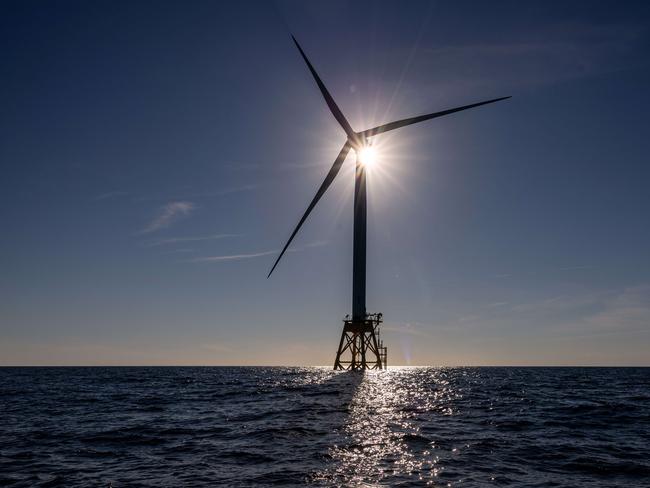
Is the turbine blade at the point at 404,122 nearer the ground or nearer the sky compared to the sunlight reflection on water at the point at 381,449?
nearer the sky

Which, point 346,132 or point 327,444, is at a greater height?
point 346,132

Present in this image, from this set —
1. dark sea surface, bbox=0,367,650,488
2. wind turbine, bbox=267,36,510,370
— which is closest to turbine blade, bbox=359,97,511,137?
wind turbine, bbox=267,36,510,370

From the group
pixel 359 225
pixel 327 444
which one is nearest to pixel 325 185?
pixel 359 225

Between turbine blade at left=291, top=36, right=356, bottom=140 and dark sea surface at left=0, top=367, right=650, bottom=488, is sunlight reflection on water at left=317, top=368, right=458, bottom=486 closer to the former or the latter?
dark sea surface at left=0, top=367, right=650, bottom=488

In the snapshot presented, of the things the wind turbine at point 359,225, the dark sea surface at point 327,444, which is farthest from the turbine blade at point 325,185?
the dark sea surface at point 327,444

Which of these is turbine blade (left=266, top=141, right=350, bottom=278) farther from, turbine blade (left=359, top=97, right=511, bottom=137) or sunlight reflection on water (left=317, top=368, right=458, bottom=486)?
sunlight reflection on water (left=317, top=368, right=458, bottom=486)

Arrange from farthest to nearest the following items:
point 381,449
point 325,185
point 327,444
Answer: point 325,185 < point 327,444 < point 381,449

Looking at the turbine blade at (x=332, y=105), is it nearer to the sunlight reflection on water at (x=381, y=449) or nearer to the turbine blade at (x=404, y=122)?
the turbine blade at (x=404, y=122)

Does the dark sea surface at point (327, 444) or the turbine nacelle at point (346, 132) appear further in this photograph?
the turbine nacelle at point (346, 132)

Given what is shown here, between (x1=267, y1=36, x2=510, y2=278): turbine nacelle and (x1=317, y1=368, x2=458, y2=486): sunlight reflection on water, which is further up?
(x1=267, y1=36, x2=510, y2=278): turbine nacelle

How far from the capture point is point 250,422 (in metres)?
24.5

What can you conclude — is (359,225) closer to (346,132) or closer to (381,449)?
(346,132)

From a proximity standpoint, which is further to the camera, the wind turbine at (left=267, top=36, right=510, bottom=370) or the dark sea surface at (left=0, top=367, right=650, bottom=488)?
the wind turbine at (left=267, top=36, right=510, bottom=370)

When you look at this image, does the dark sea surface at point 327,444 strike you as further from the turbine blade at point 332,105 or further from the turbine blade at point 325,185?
the turbine blade at point 332,105
